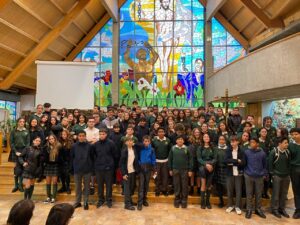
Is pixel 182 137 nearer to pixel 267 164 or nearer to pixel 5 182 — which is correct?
pixel 267 164

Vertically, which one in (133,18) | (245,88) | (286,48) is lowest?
(245,88)

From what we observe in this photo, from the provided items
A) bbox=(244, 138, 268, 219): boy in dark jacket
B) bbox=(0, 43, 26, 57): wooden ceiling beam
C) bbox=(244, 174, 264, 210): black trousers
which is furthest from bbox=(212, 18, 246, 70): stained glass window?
bbox=(244, 174, 264, 210): black trousers

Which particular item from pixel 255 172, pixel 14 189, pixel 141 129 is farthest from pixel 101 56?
pixel 255 172

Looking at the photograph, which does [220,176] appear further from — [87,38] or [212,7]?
[87,38]

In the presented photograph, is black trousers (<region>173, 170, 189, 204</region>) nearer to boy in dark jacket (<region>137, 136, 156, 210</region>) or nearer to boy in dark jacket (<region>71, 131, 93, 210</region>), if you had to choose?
boy in dark jacket (<region>137, 136, 156, 210</region>)

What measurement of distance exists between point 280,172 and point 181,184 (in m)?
1.96

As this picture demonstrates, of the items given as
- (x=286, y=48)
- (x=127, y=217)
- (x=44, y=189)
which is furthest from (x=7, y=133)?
(x=286, y=48)

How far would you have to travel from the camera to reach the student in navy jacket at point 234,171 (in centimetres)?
565

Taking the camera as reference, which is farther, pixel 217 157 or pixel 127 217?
pixel 217 157

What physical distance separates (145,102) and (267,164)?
12.3m

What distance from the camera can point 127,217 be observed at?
5332mm

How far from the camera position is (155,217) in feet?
17.6

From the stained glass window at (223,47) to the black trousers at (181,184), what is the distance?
499 inches

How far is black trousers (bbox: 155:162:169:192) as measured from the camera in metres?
6.32
